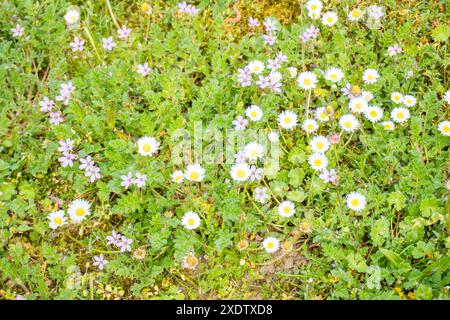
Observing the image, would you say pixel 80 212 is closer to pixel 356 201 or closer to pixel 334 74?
pixel 356 201

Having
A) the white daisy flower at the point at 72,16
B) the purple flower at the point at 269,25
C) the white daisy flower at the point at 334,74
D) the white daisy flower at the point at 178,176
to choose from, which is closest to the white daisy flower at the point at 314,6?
the purple flower at the point at 269,25

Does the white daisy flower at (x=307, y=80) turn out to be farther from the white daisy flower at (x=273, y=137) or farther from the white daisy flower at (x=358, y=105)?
the white daisy flower at (x=273, y=137)

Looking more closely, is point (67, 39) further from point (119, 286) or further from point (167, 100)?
point (119, 286)

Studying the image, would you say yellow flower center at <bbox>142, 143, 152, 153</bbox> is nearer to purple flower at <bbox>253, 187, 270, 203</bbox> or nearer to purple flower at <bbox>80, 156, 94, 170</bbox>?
purple flower at <bbox>80, 156, 94, 170</bbox>

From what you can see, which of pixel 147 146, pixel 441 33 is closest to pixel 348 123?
pixel 441 33

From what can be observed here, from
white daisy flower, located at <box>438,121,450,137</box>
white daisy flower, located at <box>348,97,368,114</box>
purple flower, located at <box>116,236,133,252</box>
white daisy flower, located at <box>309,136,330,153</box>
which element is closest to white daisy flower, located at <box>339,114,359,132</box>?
white daisy flower, located at <box>348,97,368,114</box>

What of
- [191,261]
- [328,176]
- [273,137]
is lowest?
[191,261]
